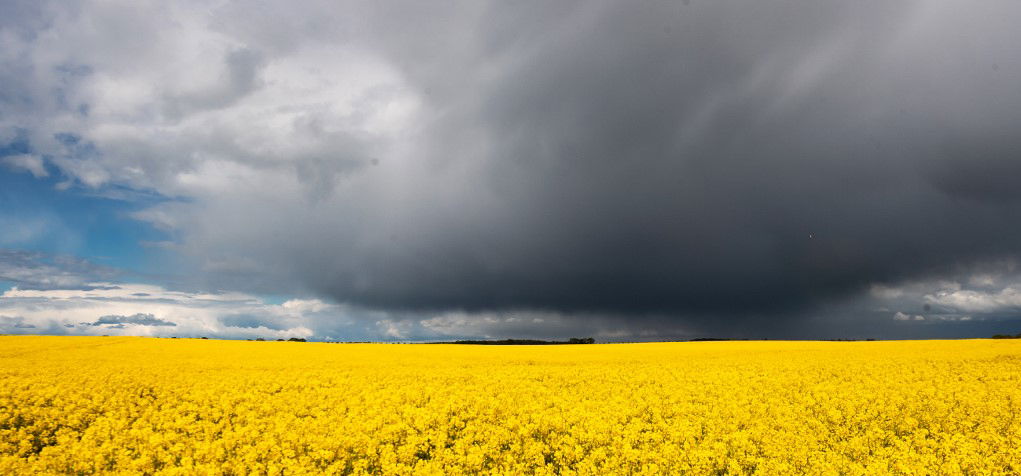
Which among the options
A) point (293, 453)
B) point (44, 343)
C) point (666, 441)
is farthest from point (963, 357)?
point (44, 343)

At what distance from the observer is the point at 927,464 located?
10.1 metres

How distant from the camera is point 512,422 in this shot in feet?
41.5

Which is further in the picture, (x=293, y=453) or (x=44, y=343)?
(x=44, y=343)

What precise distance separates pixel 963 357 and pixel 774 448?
2645 cm

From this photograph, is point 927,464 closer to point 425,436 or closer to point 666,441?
point 666,441

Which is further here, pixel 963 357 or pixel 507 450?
pixel 963 357

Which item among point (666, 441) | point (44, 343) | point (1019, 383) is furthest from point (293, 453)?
point (44, 343)

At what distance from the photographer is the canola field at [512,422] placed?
10.3 metres

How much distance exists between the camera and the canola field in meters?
10.3

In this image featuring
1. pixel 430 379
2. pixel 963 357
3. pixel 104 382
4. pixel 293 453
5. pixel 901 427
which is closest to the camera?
pixel 293 453

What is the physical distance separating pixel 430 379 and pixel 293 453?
33.9ft

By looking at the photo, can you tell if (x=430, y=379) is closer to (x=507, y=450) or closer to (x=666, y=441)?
(x=507, y=450)

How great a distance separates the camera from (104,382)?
1880cm

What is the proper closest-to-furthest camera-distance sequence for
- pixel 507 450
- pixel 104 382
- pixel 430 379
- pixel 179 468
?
pixel 179 468
pixel 507 450
pixel 104 382
pixel 430 379
